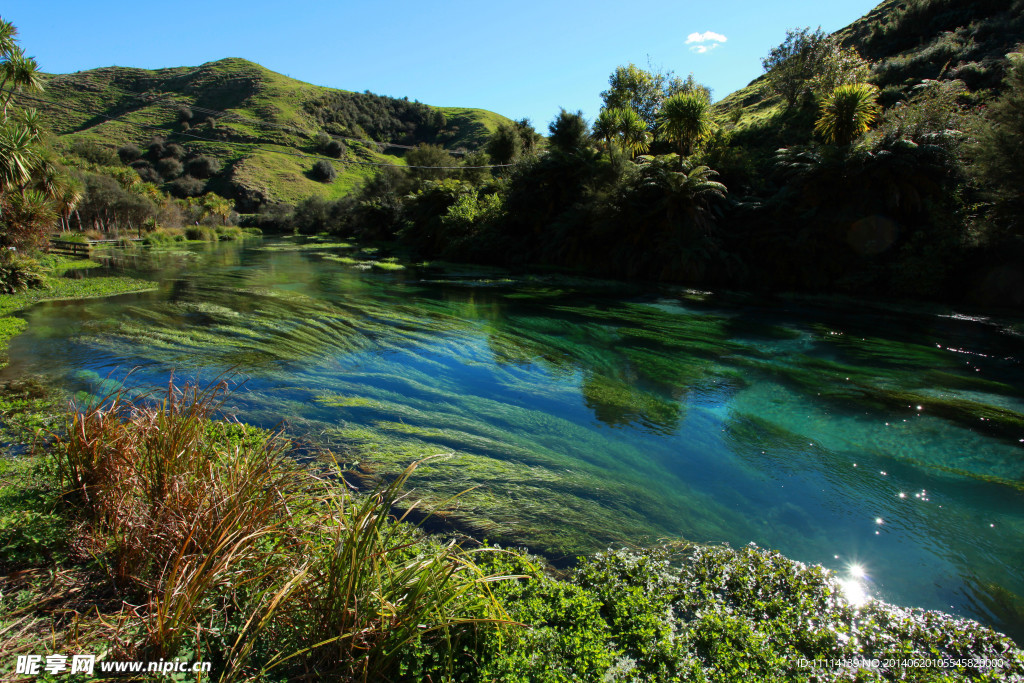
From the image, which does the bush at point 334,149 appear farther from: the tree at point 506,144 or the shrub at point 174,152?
the tree at point 506,144

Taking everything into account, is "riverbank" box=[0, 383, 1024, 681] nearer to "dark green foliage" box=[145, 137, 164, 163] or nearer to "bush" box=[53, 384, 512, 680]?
"bush" box=[53, 384, 512, 680]

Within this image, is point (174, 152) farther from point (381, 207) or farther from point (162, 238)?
point (381, 207)

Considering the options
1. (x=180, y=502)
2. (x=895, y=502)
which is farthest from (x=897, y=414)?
A: (x=180, y=502)

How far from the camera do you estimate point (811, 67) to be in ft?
100

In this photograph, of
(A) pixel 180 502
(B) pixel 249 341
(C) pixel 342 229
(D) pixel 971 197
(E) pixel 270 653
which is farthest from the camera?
(C) pixel 342 229

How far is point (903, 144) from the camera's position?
50.6 ft

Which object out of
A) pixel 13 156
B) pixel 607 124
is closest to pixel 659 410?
pixel 13 156

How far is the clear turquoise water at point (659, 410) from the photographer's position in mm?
4332

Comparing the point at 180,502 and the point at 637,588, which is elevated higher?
the point at 180,502

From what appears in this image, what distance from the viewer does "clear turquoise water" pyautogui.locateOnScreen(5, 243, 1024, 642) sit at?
4.33m

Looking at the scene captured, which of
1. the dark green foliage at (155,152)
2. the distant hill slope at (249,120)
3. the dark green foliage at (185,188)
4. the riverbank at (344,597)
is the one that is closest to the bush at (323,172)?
the distant hill slope at (249,120)

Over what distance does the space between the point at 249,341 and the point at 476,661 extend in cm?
952

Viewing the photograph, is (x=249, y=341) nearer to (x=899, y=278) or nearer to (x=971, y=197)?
(x=899, y=278)

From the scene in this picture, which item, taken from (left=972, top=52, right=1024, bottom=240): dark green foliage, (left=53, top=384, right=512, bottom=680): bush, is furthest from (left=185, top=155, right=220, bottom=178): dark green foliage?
(left=972, top=52, right=1024, bottom=240): dark green foliage
